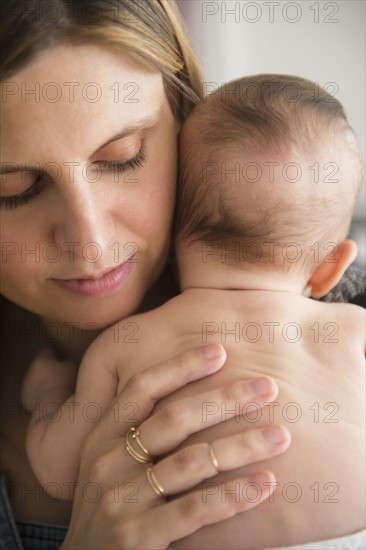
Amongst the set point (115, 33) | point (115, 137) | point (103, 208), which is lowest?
point (103, 208)

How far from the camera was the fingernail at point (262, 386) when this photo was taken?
97cm

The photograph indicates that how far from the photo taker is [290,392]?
39.8 inches

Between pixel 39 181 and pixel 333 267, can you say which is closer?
pixel 39 181

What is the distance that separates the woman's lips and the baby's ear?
34cm

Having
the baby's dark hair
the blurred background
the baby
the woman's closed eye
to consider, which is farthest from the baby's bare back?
the blurred background

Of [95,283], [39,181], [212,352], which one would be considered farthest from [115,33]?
[212,352]

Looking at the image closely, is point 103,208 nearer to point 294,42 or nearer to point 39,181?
point 39,181

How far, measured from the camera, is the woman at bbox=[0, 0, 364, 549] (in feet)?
3.28

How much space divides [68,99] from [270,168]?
0.33 m

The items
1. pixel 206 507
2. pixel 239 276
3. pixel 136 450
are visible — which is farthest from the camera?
pixel 239 276

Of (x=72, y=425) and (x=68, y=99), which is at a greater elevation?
(x=68, y=99)

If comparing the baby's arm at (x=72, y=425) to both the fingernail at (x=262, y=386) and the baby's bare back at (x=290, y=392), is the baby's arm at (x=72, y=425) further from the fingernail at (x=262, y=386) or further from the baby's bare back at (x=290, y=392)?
the fingernail at (x=262, y=386)

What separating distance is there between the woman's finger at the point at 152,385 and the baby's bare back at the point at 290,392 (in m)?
0.03

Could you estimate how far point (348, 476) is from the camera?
0.96 metres
